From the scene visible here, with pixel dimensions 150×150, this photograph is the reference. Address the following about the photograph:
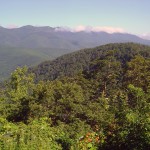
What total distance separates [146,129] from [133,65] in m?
33.4

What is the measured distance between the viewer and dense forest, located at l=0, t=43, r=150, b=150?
520 inches

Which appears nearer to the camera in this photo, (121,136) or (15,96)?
(121,136)

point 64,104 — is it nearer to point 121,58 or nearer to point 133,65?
point 133,65

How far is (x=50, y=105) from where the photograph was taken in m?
28.5

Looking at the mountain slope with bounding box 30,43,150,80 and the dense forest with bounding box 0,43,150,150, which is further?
the mountain slope with bounding box 30,43,150,80

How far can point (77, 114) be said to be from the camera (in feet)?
81.6

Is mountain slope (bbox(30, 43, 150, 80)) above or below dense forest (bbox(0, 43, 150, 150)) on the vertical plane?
below

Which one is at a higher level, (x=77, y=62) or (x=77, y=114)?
(x=77, y=114)

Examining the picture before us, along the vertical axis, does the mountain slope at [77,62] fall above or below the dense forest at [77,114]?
below

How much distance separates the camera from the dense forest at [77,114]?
520 inches

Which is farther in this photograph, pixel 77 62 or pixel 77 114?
pixel 77 62

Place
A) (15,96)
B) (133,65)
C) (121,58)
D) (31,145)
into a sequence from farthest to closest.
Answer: (121,58)
(133,65)
(15,96)
(31,145)

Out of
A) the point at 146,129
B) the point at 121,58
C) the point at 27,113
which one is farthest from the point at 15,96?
the point at 121,58

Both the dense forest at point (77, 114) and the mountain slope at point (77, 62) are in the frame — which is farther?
the mountain slope at point (77, 62)
